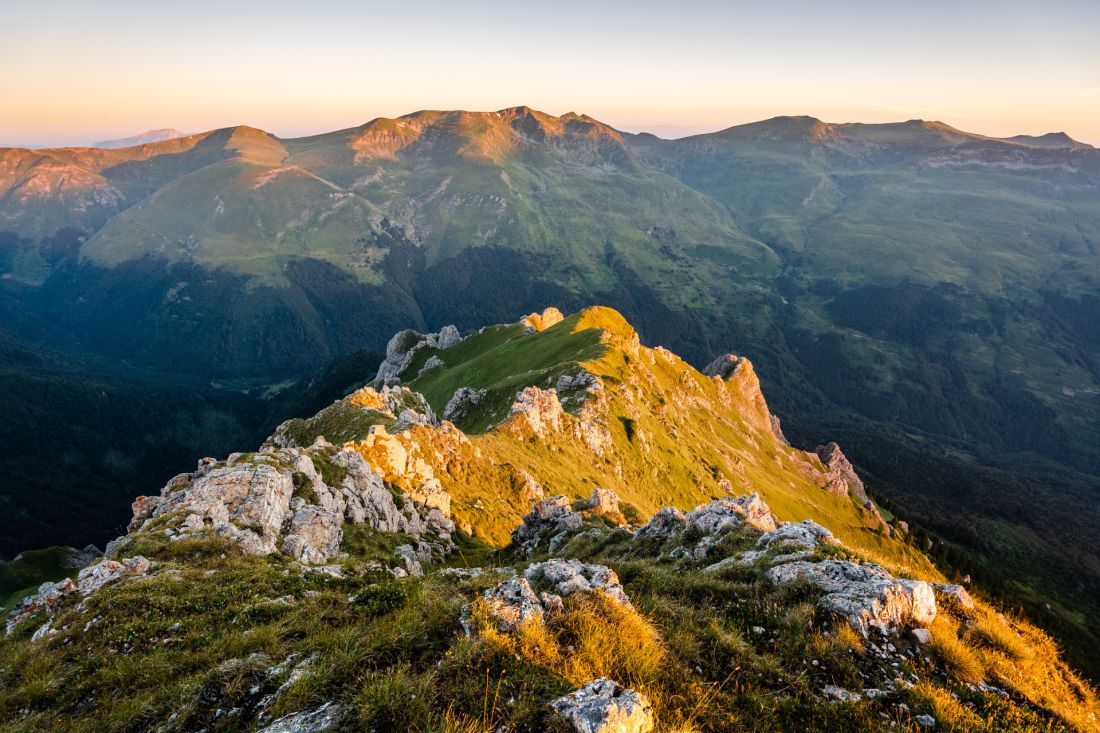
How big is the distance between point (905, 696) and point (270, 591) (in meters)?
21.0

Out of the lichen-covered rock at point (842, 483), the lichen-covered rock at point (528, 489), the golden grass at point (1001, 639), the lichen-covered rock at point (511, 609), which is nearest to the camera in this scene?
the lichen-covered rock at point (511, 609)

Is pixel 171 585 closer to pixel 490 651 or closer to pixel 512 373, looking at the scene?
pixel 490 651

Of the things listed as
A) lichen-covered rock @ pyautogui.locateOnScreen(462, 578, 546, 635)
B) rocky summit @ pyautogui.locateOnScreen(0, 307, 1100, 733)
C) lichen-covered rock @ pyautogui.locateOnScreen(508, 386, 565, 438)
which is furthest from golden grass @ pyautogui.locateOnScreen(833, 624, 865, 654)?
lichen-covered rock @ pyautogui.locateOnScreen(508, 386, 565, 438)

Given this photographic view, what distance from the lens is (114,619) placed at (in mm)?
17734

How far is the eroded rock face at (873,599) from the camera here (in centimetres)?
1409

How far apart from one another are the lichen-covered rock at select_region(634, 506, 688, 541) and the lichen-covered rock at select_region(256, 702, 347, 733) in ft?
75.7

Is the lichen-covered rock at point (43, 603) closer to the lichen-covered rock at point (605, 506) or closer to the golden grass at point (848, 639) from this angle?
the golden grass at point (848, 639)

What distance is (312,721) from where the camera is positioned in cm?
959

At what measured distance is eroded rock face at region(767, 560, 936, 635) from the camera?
14086 millimetres

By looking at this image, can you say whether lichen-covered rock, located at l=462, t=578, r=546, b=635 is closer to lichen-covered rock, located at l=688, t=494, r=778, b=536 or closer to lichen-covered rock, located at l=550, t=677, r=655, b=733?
lichen-covered rock, located at l=550, t=677, r=655, b=733

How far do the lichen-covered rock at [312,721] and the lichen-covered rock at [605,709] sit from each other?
13.9ft

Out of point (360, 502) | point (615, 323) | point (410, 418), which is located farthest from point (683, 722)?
point (615, 323)

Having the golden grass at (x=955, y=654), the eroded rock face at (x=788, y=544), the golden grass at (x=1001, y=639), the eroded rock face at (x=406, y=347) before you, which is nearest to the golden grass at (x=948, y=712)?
the golden grass at (x=955, y=654)

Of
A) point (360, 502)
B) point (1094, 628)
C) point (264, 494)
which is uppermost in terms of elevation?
point (264, 494)
